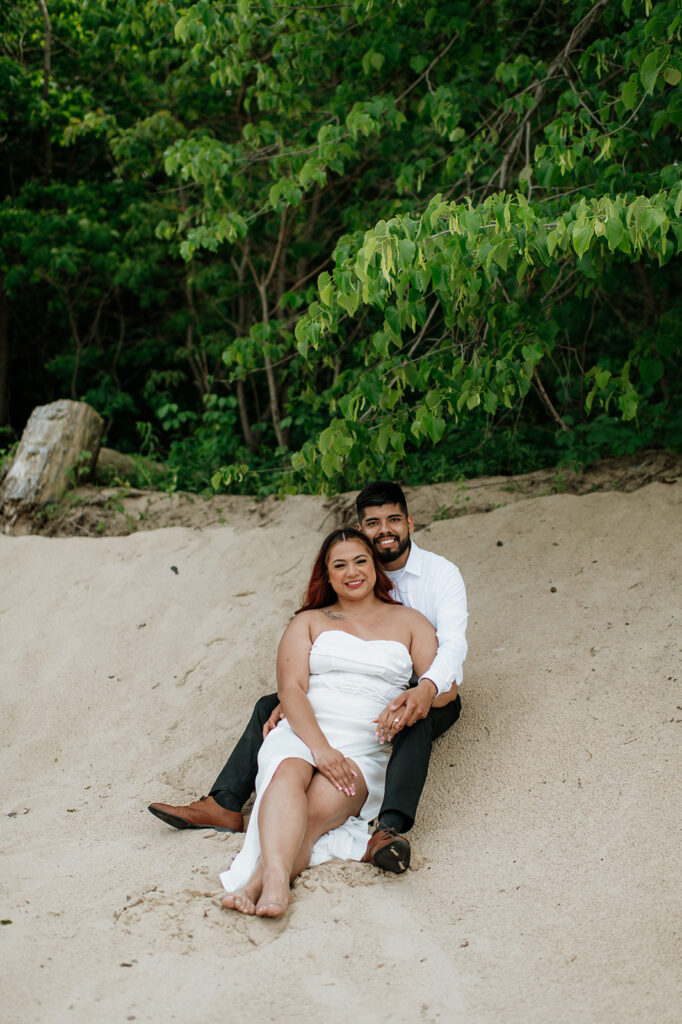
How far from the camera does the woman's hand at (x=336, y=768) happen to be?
2965 mm

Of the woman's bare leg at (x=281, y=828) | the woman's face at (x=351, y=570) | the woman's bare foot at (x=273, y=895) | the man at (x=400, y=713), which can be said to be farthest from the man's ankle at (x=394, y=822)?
the woman's face at (x=351, y=570)

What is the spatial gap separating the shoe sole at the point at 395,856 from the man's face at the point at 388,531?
1205 mm

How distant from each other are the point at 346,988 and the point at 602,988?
25.0 inches

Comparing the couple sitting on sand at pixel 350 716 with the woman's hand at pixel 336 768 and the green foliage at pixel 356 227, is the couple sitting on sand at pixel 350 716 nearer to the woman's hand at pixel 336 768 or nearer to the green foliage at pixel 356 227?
the woman's hand at pixel 336 768

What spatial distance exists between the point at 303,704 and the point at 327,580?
0.52 meters

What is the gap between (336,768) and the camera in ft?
9.77

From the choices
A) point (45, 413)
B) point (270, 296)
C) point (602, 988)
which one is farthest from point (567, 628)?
point (270, 296)

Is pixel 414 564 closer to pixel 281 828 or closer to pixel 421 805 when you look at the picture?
pixel 421 805

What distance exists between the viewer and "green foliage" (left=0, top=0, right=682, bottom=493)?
3.63 metres

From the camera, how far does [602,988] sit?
224 centimetres

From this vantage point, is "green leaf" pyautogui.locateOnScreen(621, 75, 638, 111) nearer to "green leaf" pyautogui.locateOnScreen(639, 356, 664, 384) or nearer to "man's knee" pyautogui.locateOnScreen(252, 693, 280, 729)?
"green leaf" pyautogui.locateOnScreen(639, 356, 664, 384)

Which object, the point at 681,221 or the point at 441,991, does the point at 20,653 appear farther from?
the point at 681,221

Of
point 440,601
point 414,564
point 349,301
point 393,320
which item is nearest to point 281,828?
point 440,601

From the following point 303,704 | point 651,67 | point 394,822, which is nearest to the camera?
point 394,822
